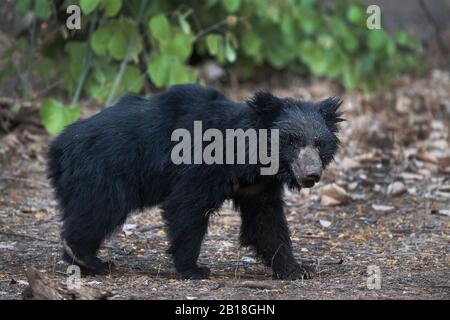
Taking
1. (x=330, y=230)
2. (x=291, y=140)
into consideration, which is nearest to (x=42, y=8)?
(x=330, y=230)

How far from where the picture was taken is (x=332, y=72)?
972 centimetres

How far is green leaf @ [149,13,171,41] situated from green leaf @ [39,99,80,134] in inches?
35.8

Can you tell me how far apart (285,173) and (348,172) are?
2799 mm

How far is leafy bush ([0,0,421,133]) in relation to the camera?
24.6ft

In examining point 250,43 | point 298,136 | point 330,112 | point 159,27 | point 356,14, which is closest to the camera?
point 298,136

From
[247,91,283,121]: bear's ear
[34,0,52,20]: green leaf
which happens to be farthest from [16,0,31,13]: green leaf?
[247,91,283,121]: bear's ear

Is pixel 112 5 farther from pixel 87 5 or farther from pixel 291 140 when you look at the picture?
pixel 291 140

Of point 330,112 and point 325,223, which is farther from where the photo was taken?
point 325,223

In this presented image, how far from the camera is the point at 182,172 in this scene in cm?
501

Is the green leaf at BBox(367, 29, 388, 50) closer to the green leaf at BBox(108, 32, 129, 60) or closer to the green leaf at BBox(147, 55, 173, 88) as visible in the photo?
the green leaf at BBox(147, 55, 173, 88)

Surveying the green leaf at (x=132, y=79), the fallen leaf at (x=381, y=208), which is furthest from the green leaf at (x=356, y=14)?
the fallen leaf at (x=381, y=208)

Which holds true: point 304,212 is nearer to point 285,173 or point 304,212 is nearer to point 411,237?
point 411,237

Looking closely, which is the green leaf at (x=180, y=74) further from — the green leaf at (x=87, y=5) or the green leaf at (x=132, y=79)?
the green leaf at (x=87, y=5)

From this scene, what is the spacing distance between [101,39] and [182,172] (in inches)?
112
